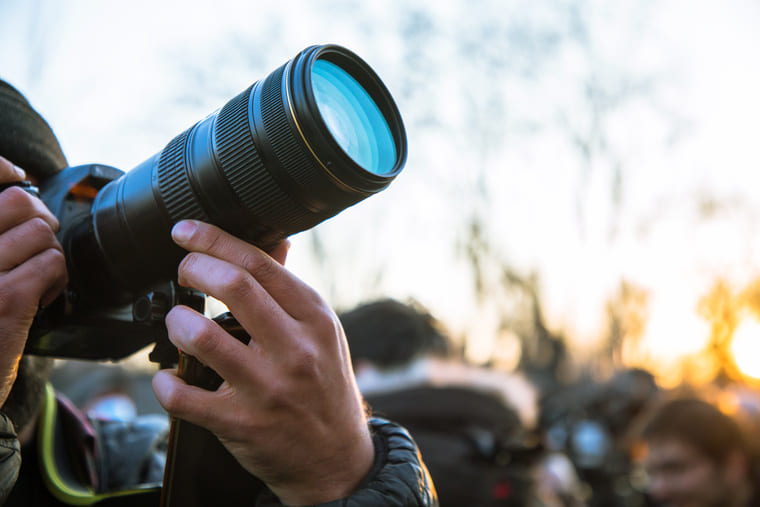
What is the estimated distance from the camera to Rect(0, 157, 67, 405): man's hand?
93cm

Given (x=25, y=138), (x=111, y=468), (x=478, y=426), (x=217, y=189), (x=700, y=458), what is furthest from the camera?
(x=478, y=426)

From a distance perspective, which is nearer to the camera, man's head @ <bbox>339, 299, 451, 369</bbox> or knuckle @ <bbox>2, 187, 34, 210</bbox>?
knuckle @ <bbox>2, 187, 34, 210</bbox>

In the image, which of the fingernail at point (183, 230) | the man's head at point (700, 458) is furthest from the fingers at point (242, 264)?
the man's head at point (700, 458)

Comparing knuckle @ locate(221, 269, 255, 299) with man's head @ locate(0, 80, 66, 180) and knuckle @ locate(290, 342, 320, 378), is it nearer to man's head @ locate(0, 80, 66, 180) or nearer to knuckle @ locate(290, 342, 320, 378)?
knuckle @ locate(290, 342, 320, 378)

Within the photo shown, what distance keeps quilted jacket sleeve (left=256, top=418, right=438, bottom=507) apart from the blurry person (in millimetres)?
1679

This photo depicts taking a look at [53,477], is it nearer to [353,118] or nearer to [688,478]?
[353,118]

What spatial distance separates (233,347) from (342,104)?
0.44 metres

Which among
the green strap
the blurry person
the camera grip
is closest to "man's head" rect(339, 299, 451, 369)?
the blurry person

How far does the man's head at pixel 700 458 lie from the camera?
9.14 ft

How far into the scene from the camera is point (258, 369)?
2.91 ft

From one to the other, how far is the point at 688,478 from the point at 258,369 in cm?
265

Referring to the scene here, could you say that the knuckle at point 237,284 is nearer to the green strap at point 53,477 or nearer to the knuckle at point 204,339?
the knuckle at point 204,339

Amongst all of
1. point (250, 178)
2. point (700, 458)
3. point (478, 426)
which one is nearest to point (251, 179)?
point (250, 178)

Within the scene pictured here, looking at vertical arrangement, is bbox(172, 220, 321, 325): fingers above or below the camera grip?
above
